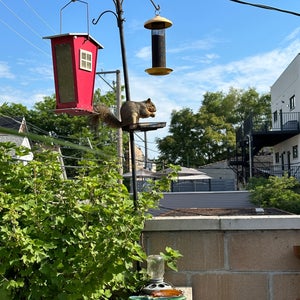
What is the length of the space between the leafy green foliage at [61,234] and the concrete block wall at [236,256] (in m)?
0.43

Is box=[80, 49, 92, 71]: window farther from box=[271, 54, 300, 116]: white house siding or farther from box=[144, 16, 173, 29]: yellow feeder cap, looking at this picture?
box=[271, 54, 300, 116]: white house siding

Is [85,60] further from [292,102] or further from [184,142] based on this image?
[184,142]

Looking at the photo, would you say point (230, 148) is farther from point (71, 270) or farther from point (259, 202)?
point (71, 270)

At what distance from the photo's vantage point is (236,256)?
9.27 ft

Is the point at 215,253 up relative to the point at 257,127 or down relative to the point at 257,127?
down

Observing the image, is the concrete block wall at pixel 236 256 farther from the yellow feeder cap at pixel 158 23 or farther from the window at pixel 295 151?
the window at pixel 295 151

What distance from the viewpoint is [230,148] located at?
40406 millimetres

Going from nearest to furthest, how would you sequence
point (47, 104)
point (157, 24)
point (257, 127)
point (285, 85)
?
point (157, 24), point (257, 127), point (285, 85), point (47, 104)

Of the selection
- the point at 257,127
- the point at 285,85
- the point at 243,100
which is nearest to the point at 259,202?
the point at 257,127

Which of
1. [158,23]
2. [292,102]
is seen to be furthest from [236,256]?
[292,102]

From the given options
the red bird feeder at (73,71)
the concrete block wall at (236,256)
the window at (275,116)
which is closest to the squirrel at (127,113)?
the red bird feeder at (73,71)

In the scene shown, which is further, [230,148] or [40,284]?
[230,148]

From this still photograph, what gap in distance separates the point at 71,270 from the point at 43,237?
205 millimetres

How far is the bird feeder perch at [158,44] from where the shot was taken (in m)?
3.21
